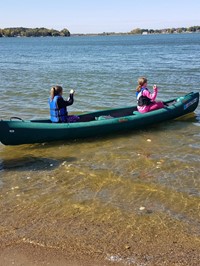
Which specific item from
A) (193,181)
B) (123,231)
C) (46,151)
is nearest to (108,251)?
(123,231)

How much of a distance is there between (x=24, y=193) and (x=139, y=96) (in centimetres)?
533

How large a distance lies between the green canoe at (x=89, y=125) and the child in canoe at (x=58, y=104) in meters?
0.32

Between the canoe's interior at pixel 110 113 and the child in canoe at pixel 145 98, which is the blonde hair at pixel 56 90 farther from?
the child in canoe at pixel 145 98

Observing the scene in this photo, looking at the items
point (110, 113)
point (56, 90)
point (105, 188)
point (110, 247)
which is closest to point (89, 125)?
point (56, 90)

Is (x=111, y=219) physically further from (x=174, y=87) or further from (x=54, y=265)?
(x=174, y=87)

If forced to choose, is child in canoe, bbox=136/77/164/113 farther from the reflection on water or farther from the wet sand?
the wet sand

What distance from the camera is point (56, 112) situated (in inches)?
381

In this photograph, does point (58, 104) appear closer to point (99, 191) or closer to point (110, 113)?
point (110, 113)

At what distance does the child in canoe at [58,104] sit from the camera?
9481 millimetres

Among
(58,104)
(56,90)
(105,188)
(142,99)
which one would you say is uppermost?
(56,90)

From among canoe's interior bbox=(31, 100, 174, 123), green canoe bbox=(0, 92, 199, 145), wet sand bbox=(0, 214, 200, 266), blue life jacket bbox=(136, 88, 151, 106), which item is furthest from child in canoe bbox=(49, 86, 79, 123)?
wet sand bbox=(0, 214, 200, 266)

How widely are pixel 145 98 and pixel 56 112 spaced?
2.65m

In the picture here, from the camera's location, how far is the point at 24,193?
6.51 meters

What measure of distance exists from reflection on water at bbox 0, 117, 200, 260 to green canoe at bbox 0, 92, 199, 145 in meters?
0.27
